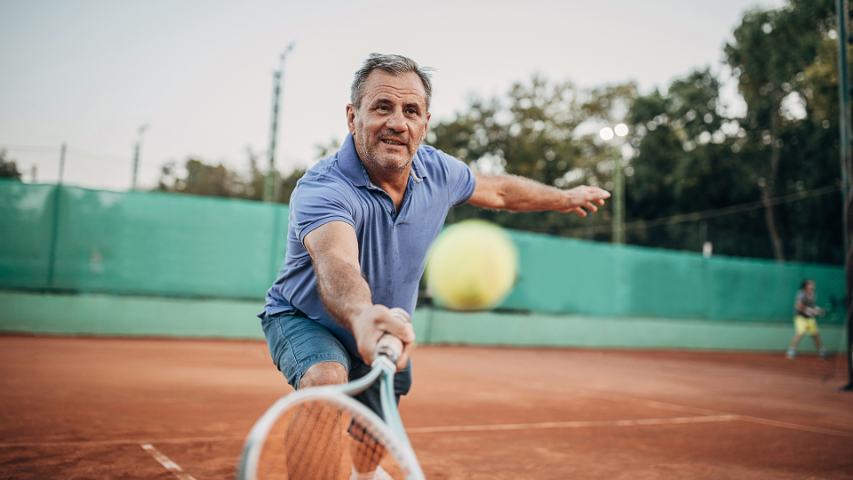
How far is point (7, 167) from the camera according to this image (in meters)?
12.2

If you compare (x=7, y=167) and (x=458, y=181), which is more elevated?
(x=7, y=167)

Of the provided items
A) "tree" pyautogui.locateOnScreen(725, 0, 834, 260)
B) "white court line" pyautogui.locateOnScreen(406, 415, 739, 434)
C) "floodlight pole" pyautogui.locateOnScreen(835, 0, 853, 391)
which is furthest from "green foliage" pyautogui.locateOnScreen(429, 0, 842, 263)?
"white court line" pyautogui.locateOnScreen(406, 415, 739, 434)

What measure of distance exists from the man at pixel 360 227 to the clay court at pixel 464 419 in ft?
4.68

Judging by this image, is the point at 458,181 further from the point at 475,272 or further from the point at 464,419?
the point at 475,272

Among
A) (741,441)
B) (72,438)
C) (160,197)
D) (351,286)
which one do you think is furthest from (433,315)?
(351,286)

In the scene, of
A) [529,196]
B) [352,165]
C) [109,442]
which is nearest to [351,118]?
[352,165]

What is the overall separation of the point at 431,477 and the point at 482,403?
3182 mm

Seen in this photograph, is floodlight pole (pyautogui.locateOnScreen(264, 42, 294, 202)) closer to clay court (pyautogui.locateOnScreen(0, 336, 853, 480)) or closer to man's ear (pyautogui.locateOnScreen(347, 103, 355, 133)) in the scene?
clay court (pyautogui.locateOnScreen(0, 336, 853, 480))

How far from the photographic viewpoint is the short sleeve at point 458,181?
3234 millimetres

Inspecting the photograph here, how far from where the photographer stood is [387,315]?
72.4 inches

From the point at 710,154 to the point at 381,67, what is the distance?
1190 inches

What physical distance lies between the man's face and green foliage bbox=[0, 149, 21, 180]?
38.3 ft

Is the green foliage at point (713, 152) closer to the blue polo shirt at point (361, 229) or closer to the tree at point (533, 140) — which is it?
the tree at point (533, 140)

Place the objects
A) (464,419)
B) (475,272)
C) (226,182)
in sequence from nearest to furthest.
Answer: (464,419), (475,272), (226,182)
